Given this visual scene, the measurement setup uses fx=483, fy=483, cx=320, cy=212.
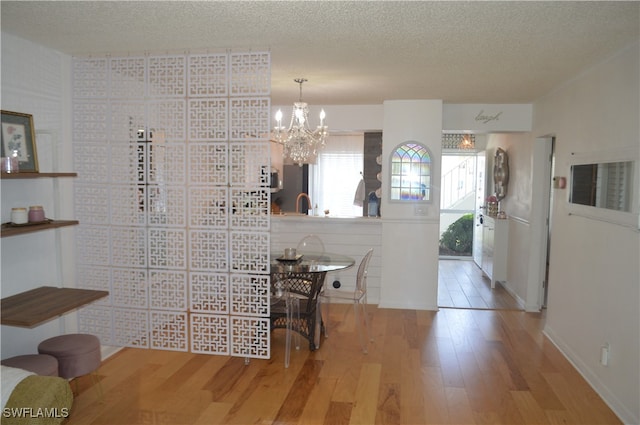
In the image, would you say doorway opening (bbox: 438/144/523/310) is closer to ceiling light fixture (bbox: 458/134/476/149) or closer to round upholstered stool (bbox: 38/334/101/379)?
ceiling light fixture (bbox: 458/134/476/149)

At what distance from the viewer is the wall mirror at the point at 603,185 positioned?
3.19 metres

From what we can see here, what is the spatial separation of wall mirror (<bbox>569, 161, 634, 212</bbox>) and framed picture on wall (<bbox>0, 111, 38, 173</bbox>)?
12.6 feet

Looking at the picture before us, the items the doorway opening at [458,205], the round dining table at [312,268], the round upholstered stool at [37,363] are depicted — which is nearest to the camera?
the round upholstered stool at [37,363]

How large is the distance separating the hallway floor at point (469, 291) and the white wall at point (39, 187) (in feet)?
13.8

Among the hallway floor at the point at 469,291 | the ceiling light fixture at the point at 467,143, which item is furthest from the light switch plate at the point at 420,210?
the ceiling light fixture at the point at 467,143

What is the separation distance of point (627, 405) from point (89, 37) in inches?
168

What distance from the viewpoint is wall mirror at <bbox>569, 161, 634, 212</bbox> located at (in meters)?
3.19

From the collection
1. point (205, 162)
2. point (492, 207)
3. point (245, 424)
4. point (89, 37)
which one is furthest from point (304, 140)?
point (492, 207)

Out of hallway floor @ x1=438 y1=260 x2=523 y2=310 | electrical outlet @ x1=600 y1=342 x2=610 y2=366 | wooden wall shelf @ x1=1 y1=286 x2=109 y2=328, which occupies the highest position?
wooden wall shelf @ x1=1 y1=286 x2=109 y2=328

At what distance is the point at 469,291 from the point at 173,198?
439cm

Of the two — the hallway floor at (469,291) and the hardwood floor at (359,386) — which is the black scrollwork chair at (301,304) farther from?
the hallway floor at (469,291)

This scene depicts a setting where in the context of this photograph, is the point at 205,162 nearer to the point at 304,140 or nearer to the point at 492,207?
the point at 304,140

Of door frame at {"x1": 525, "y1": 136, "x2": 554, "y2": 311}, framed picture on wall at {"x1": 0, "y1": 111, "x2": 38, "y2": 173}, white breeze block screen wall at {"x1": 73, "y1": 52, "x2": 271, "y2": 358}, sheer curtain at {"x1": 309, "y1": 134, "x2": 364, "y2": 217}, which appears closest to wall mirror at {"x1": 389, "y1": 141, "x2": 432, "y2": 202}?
door frame at {"x1": 525, "y1": 136, "x2": 554, "y2": 311}

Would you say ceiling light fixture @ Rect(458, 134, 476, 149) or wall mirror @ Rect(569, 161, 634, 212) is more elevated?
ceiling light fixture @ Rect(458, 134, 476, 149)
